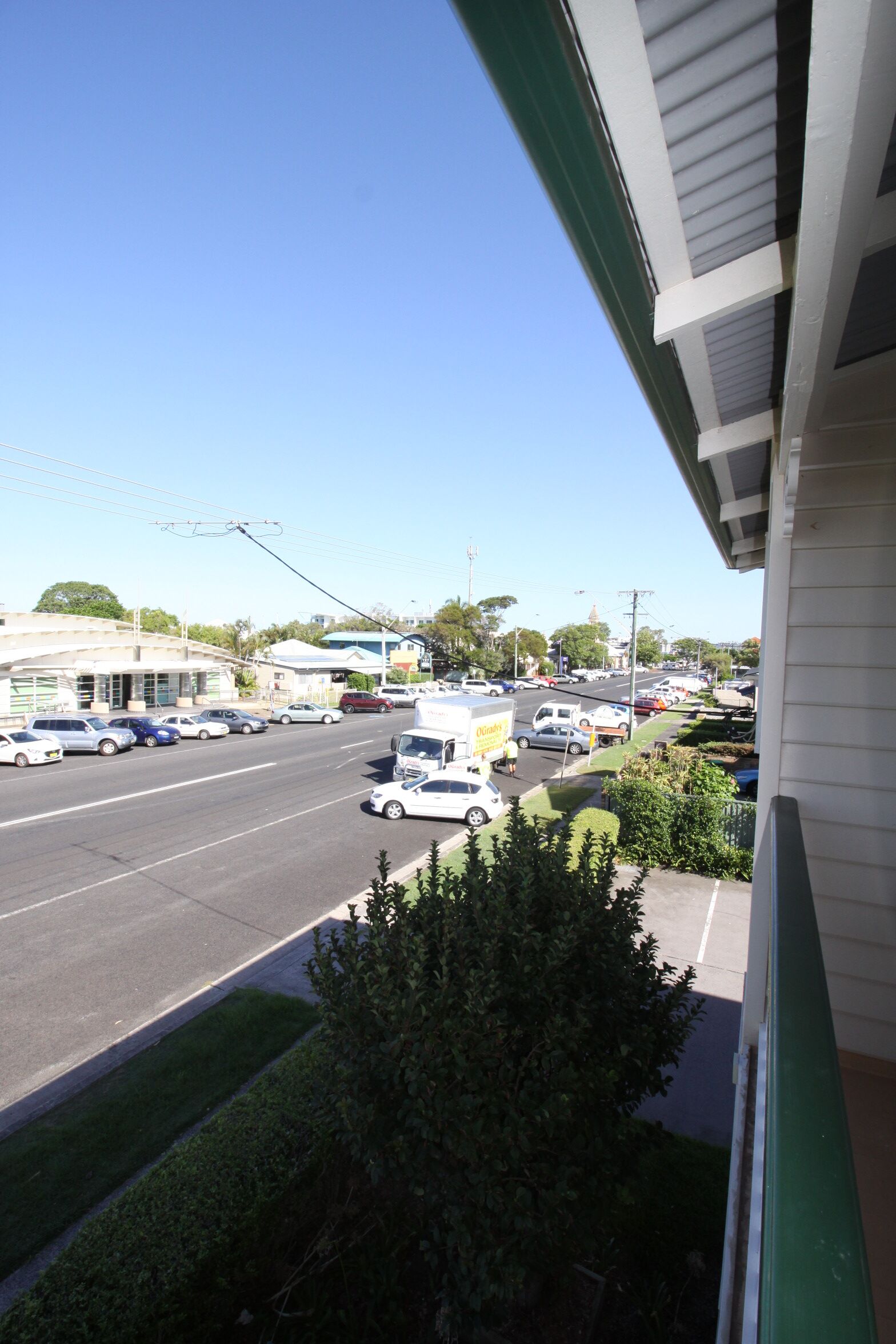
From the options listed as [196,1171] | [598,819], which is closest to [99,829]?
[598,819]

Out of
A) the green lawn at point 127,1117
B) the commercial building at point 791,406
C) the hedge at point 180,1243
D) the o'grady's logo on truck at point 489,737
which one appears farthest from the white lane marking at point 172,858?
the commercial building at point 791,406

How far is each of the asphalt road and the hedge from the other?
2.57 metres

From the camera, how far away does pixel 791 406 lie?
8.98 feet

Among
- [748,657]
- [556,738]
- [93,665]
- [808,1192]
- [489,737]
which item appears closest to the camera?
[808,1192]

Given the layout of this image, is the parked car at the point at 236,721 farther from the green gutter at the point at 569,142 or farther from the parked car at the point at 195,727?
the green gutter at the point at 569,142

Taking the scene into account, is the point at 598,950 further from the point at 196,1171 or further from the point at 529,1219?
the point at 196,1171

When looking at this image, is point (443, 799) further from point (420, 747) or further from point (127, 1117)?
point (127, 1117)

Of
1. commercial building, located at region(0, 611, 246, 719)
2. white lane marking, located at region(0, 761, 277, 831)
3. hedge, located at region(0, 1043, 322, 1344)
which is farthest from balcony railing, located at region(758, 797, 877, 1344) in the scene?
commercial building, located at region(0, 611, 246, 719)

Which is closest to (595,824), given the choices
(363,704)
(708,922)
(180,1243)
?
(708,922)

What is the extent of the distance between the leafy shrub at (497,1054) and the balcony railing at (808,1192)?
7.27 ft

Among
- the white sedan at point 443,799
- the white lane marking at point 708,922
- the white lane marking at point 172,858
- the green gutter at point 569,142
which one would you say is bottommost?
the white lane marking at point 172,858

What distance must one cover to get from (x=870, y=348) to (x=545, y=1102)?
12.8ft

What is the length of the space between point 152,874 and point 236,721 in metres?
22.4

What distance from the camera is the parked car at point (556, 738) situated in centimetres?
2806
